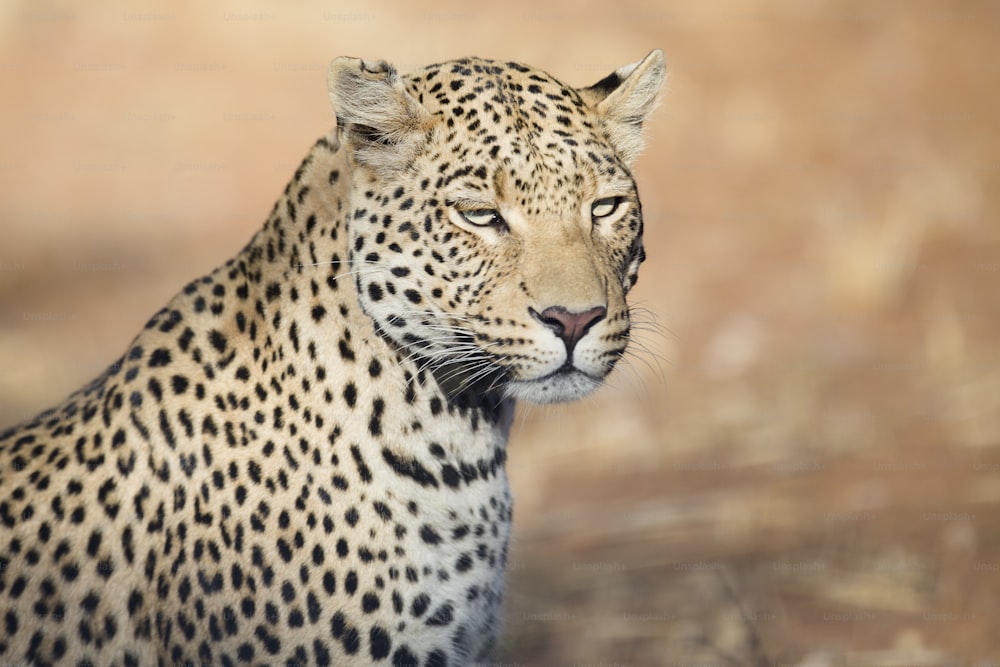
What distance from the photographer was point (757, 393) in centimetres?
1227

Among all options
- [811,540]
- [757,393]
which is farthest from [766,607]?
[757,393]

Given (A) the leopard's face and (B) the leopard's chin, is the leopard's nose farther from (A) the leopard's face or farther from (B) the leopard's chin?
(B) the leopard's chin

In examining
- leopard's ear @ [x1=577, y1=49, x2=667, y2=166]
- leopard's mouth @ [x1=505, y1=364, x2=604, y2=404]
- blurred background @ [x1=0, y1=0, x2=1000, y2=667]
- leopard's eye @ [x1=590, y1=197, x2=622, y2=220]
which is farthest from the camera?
blurred background @ [x1=0, y1=0, x2=1000, y2=667]

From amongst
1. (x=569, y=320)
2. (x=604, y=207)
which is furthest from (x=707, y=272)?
(x=569, y=320)

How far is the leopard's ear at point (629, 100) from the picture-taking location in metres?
5.55

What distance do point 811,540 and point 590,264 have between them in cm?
529

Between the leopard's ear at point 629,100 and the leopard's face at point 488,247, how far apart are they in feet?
1.34

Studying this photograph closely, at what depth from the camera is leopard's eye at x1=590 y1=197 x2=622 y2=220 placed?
5.27 meters

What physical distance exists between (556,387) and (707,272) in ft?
31.5

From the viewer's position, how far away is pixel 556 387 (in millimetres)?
5078

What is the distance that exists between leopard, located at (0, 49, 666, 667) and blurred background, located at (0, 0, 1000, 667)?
3.18 ft

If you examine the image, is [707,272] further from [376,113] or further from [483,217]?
[376,113]

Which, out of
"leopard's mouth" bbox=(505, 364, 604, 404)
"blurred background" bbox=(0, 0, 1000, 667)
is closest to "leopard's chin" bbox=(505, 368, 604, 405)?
"leopard's mouth" bbox=(505, 364, 604, 404)

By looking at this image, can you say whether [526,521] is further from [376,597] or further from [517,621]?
[376,597]
